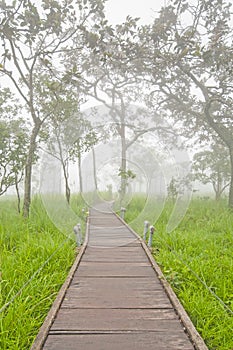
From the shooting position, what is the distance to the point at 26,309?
115 inches

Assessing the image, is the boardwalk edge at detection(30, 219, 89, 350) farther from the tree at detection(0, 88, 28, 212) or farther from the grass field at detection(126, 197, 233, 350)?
the tree at detection(0, 88, 28, 212)

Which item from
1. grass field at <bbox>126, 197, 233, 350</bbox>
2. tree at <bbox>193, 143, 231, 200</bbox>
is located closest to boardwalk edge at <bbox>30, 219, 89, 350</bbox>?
grass field at <bbox>126, 197, 233, 350</bbox>

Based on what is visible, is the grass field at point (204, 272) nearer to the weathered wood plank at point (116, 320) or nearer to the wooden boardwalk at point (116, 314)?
the wooden boardwalk at point (116, 314)

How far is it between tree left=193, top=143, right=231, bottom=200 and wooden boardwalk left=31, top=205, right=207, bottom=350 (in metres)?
8.12

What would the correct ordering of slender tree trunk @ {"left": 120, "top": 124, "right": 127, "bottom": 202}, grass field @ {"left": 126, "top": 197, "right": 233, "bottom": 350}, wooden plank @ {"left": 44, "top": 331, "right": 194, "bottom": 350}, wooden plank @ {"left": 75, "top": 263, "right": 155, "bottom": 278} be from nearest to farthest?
wooden plank @ {"left": 44, "top": 331, "right": 194, "bottom": 350}, grass field @ {"left": 126, "top": 197, "right": 233, "bottom": 350}, wooden plank @ {"left": 75, "top": 263, "right": 155, "bottom": 278}, slender tree trunk @ {"left": 120, "top": 124, "right": 127, "bottom": 202}

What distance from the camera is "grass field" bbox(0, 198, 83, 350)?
259cm

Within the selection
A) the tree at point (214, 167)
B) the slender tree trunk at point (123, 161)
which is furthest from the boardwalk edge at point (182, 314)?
the tree at point (214, 167)

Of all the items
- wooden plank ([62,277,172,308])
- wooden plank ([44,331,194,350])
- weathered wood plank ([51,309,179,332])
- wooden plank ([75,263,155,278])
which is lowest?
wooden plank ([44,331,194,350])

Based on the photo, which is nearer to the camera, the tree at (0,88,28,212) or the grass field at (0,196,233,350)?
the grass field at (0,196,233,350)

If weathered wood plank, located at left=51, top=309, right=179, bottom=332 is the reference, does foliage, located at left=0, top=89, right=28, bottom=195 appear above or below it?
above

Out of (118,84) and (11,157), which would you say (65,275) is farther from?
(118,84)

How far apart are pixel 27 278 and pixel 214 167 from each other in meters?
9.88

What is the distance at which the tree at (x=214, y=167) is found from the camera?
11656mm

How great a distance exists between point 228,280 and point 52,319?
1.96 meters
